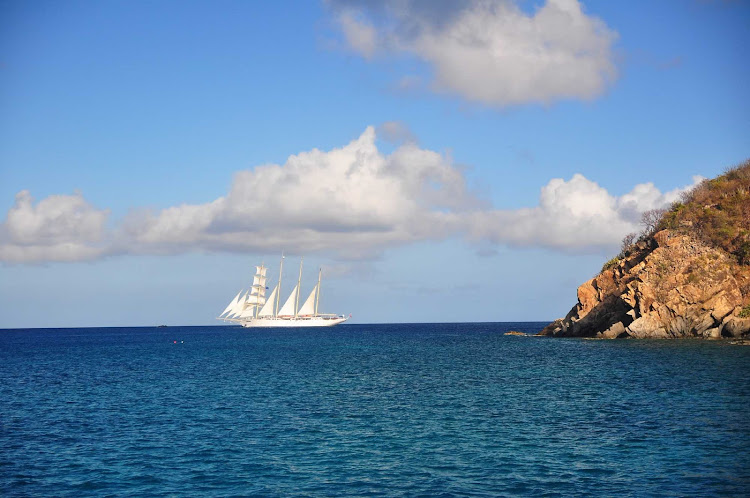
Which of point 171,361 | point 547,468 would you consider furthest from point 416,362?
point 547,468

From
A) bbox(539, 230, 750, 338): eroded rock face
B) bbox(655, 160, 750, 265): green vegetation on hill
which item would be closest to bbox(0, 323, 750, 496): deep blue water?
bbox(539, 230, 750, 338): eroded rock face

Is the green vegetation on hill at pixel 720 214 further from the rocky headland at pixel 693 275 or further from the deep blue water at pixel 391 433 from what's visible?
the deep blue water at pixel 391 433

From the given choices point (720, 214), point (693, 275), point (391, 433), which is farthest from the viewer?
point (720, 214)

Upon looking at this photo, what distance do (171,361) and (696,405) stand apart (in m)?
71.3

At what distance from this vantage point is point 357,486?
2441 cm

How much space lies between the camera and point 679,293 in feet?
303

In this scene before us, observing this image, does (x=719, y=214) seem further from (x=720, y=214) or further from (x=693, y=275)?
(x=693, y=275)

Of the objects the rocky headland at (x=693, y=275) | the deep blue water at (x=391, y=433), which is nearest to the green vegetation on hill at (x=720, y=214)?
the rocky headland at (x=693, y=275)

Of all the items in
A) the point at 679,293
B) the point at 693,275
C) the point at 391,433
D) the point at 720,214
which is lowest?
the point at 391,433

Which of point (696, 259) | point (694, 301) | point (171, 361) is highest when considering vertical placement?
point (696, 259)

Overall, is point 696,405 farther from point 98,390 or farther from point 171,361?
point 171,361

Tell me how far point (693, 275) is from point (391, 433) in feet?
245

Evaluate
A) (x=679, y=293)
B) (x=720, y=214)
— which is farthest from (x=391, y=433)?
(x=720, y=214)

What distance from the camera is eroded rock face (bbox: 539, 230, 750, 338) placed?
3497 inches
